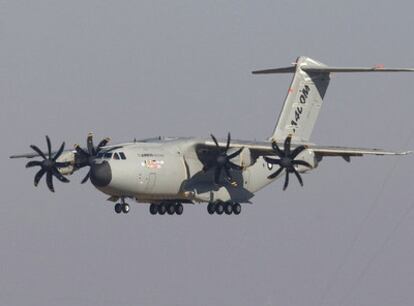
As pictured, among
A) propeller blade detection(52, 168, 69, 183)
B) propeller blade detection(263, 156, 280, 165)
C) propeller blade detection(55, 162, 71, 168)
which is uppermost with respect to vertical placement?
propeller blade detection(263, 156, 280, 165)

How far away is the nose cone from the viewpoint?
6106cm

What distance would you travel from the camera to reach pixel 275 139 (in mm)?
69562

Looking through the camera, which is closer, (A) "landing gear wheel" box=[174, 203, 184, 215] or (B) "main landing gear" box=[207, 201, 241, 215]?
(B) "main landing gear" box=[207, 201, 241, 215]

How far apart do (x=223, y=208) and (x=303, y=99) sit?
25.2ft

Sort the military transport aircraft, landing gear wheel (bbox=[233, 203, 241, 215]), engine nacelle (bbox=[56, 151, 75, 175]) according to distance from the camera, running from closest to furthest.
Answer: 1. the military transport aircraft
2. engine nacelle (bbox=[56, 151, 75, 175])
3. landing gear wheel (bbox=[233, 203, 241, 215])

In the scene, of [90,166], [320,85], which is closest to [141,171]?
[90,166]

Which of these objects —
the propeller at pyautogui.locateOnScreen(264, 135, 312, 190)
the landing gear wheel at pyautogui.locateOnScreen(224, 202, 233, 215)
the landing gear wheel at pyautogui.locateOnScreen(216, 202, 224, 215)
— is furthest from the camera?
the landing gear wheel at pyautogui.locateOnScreen(224, 202, 233, 215)

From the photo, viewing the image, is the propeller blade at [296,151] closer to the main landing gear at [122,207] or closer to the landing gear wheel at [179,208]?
the landing gear wheel at [179,208]

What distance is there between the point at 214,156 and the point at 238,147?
191cm

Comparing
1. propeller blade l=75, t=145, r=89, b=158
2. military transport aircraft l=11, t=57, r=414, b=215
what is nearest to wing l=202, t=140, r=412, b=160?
military transport aircraft l=11, t=57, r=414, b=215

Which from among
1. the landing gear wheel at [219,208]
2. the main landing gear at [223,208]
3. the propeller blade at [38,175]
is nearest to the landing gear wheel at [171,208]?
the main landing gear at [223,208]

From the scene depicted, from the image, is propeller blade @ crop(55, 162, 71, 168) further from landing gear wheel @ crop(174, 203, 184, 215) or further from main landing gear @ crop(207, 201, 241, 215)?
main landing gear @ crop(207, 201, 241, 215)

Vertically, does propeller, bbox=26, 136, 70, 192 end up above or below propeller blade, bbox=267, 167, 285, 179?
below

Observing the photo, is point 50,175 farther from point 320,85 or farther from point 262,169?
point 320,85
